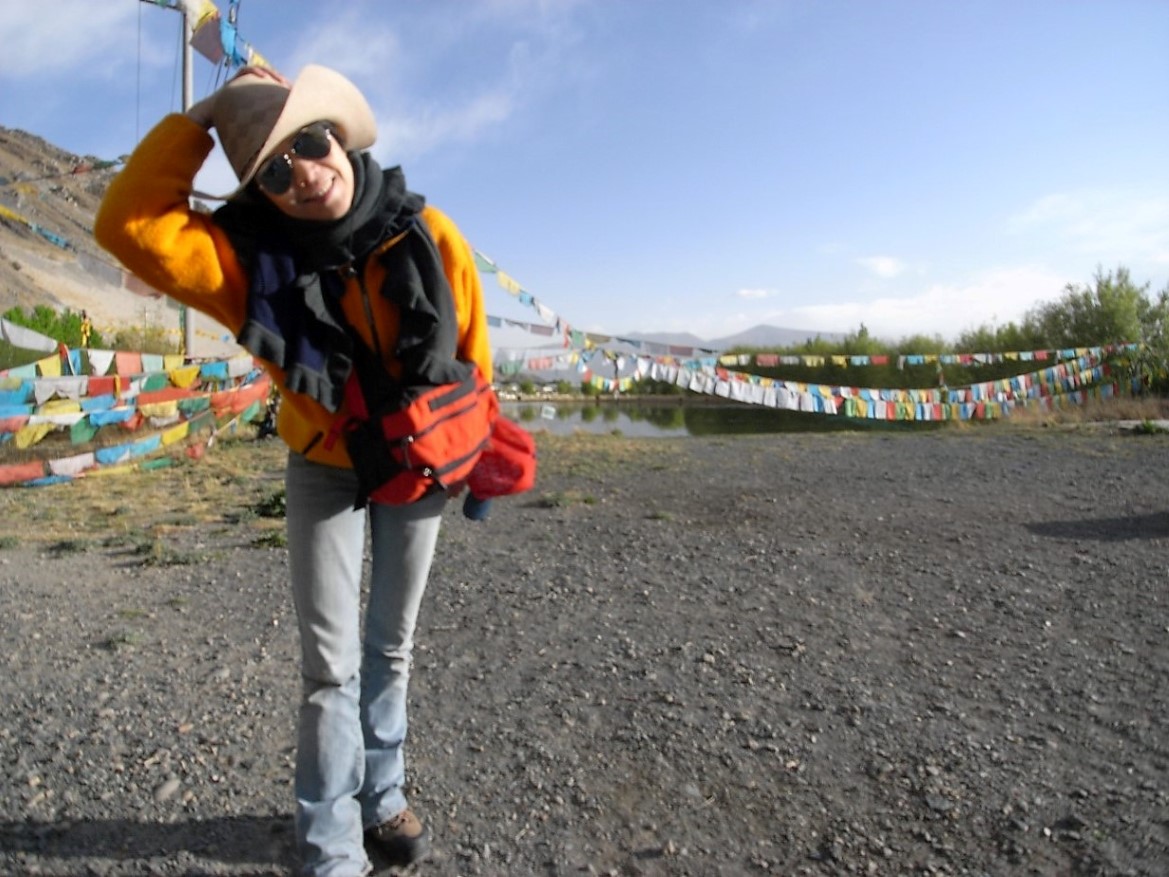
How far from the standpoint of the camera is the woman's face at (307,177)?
5.89ft

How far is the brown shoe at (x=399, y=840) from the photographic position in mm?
2123

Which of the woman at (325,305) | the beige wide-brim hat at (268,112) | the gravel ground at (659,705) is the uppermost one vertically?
the beige wide-brim hat at (268,112)

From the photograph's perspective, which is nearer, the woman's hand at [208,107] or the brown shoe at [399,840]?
the woman's hand at [208,107]

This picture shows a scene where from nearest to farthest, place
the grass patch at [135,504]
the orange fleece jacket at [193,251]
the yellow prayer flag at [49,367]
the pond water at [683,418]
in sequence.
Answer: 1. the orange fleece jacket at [193,251]
2. the grass patch at [135,504]
3. the yellow prayer flag at [49,367]
4. the pond water at [683,418]

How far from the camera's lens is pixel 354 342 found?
6.35 ft

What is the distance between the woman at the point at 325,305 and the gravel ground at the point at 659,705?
1.19 ft

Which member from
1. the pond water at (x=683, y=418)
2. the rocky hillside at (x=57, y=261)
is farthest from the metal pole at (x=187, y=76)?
the rocky hillside at (x=57, y=261)

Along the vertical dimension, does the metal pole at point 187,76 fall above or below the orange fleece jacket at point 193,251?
above

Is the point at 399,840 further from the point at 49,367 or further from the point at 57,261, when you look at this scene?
the point at 57,261

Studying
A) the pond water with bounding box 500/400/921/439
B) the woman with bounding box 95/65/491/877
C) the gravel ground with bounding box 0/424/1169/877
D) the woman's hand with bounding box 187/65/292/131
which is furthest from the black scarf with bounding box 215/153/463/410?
the pond water with bounding box 500/400/921/439

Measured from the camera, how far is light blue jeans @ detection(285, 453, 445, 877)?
6.49ft

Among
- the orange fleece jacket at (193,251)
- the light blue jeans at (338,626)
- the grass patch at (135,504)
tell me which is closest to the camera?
the orange fleece jacket at (193,251)

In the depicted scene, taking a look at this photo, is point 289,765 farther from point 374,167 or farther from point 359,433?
point 374,167

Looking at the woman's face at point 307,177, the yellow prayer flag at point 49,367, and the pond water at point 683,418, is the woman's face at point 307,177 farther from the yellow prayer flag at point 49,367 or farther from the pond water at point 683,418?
the pond water at point 683,418
